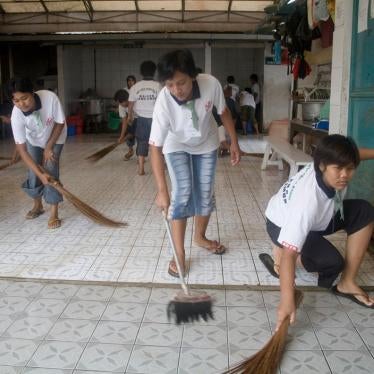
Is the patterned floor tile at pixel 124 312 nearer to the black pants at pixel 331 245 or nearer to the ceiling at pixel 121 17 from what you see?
the black pants at pixel 331 245

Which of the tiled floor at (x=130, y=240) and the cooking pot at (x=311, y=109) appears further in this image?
the cooking pot at (x=311, y=109)

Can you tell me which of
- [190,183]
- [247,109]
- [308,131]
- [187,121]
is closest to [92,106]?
[247,109]

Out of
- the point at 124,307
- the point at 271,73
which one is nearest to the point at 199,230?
the point at 124,307

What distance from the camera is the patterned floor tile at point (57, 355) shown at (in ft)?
6.07

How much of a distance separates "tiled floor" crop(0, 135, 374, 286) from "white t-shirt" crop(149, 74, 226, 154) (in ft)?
2.49

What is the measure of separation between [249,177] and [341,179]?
12.5ft

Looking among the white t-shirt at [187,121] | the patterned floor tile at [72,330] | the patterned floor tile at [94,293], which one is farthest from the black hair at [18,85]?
the patterned floor tile at [72,330]

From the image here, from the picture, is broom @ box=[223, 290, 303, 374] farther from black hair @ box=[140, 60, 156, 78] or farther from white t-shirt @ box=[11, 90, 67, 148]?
black hair @ box=[140, 60, 156, 78]

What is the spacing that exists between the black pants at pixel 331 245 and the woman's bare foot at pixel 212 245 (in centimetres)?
75

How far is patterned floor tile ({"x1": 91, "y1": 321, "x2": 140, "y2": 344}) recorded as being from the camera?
203 centimetres

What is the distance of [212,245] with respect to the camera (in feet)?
10.1

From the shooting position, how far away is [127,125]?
662 centimetres

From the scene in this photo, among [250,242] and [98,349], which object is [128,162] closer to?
[250,242]

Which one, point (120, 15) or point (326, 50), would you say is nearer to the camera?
point (326, 50)
